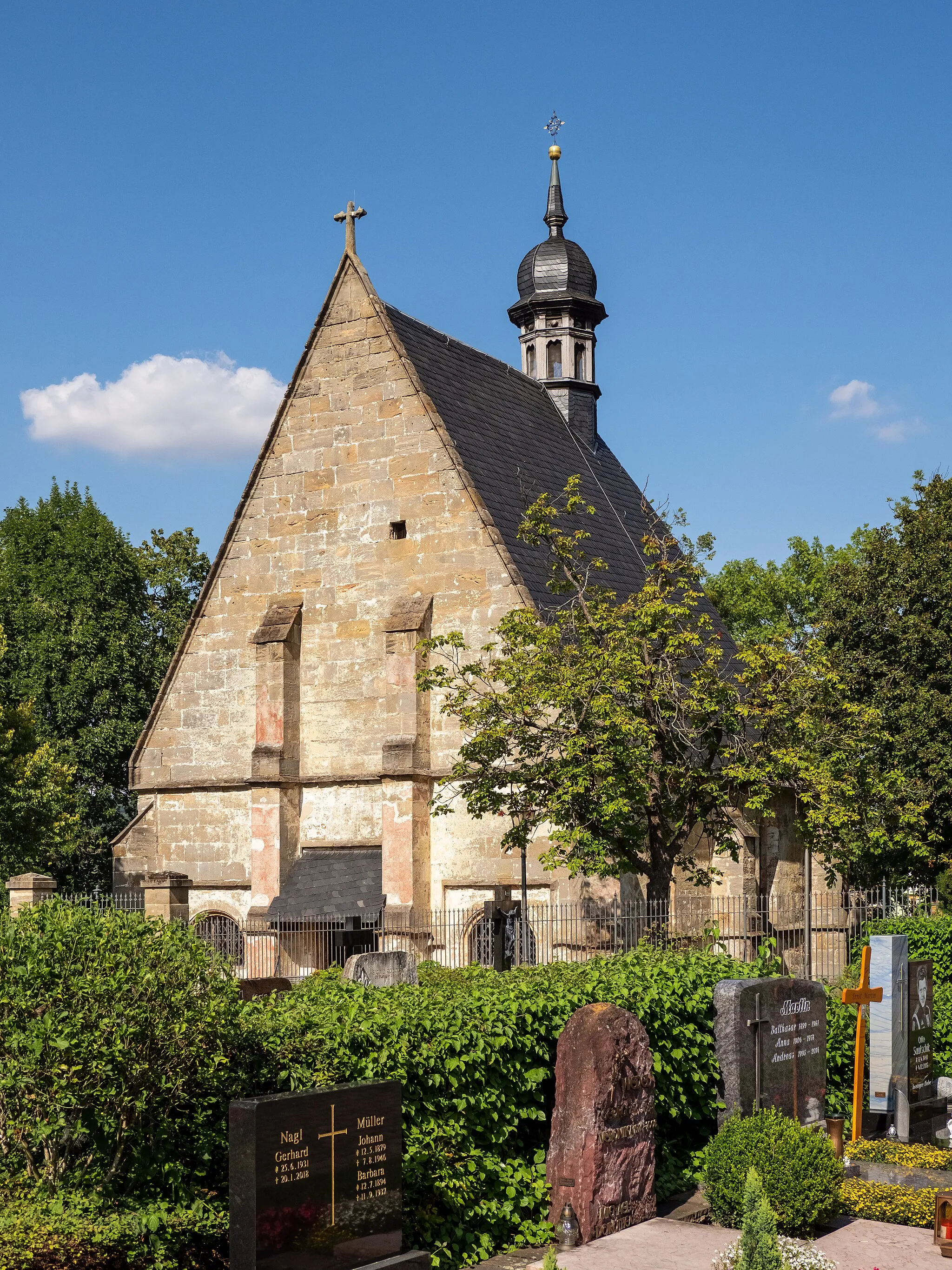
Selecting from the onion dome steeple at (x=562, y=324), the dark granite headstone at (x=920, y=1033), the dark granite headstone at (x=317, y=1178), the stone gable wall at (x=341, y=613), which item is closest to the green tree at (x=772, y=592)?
the onion dome steeple at (x=562, y=324)

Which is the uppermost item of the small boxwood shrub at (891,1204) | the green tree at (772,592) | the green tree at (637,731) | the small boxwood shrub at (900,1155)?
the green tree at (772,592)

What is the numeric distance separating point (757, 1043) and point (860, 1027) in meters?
2.22

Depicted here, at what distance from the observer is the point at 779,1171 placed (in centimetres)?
1125

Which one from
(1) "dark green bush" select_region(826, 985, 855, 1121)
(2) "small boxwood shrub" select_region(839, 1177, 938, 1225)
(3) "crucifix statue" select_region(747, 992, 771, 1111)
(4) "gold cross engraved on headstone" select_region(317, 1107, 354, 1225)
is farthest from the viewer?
(1) "dark green bush" select_region(826, 985, 855, 1121)

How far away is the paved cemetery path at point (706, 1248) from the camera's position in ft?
33.6

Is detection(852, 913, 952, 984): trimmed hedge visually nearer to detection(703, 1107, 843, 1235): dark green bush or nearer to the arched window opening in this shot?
detection(703, 1107, 843, 1235): dark green bush

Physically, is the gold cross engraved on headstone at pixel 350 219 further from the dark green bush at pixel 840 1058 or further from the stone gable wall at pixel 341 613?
the dark green bush at pixel 840 1058

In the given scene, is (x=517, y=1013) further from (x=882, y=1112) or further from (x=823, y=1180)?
(x=882, y=1112)

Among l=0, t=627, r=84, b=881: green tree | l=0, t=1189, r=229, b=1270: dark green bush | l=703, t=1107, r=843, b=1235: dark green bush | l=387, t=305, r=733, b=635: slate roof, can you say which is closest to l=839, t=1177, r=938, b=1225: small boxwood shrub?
l=703, t=1107, r=843, b=1235: dark green bush

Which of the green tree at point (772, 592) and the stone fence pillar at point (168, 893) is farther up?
the green tree at point (772, 592)

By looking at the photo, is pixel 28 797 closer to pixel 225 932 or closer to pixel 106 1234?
pixel 225 932

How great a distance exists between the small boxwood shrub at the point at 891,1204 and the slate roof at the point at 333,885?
11.0 metres

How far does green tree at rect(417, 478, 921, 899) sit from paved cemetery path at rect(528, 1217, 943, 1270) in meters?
6.75

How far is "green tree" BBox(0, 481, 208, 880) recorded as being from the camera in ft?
129
